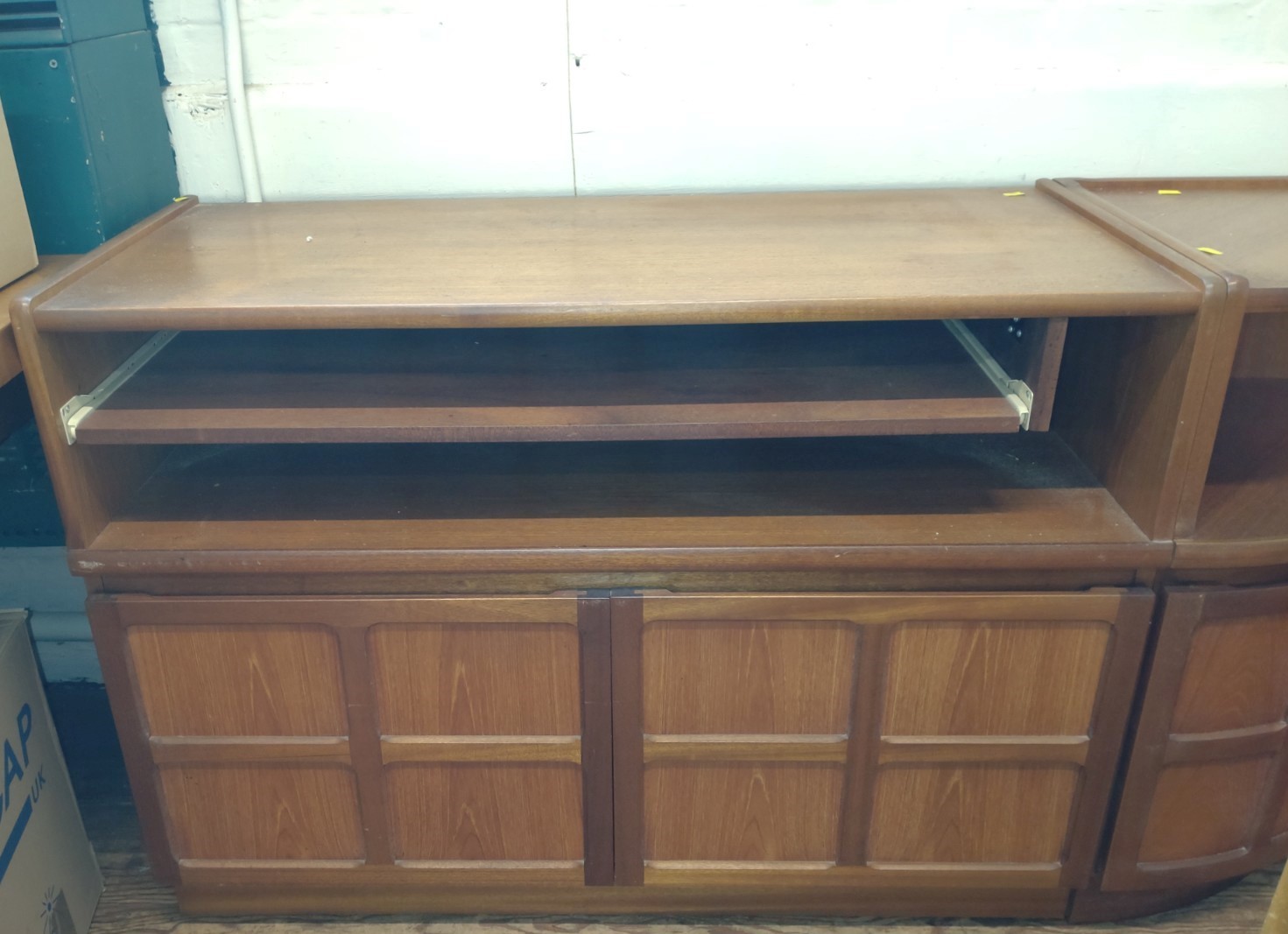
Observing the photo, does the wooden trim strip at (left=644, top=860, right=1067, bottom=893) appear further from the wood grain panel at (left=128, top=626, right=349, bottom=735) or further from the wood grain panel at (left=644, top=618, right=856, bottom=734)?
the wood grain panel at (left=128, top=626, right=349, bottom=735)

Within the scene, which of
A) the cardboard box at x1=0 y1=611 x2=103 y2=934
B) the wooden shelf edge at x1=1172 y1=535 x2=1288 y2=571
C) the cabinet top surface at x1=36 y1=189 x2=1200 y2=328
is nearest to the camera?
the cabinet top surface at x1=36 y1=189 x2=1200 y2=328

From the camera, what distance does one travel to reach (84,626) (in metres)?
1.67

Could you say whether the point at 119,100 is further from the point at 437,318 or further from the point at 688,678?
the point at 688,678

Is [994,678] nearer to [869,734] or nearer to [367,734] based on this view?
[869,734]

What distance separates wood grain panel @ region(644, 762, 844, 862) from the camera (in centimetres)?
119

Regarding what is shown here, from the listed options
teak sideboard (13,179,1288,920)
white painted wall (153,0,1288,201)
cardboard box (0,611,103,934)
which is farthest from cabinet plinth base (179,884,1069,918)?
white painted wall (153,0,1288,201)

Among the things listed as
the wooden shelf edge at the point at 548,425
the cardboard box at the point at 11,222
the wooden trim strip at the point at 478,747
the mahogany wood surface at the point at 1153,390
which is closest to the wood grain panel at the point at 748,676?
the wooden trim strip at the point at 478,747

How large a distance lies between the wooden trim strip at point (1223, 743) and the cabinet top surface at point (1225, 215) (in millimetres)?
508

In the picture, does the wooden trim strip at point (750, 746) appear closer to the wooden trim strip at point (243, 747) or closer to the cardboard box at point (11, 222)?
the wooden trim strip at point (243, 747)

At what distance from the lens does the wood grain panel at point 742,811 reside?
119 centimetres

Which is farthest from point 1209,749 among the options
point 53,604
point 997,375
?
point 53,604

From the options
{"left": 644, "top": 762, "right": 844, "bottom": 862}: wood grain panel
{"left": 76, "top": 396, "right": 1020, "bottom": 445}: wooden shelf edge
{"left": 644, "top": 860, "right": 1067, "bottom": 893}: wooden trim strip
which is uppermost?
{"left": 76, "top": 396, "right": 1020, "bottom": 445}: wooden shelf edge

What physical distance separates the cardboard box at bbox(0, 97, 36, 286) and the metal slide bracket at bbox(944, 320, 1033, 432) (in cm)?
105

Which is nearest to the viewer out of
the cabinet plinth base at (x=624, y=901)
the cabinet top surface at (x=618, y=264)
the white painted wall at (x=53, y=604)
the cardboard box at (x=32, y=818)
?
the cabinet top surface at (x=618, y=264)
